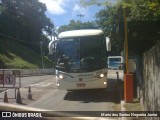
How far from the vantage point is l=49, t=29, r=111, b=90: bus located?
1597cm

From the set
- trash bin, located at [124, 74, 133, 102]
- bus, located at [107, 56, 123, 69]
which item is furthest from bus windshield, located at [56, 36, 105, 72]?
bus, located at [107, 56, 123, 69]

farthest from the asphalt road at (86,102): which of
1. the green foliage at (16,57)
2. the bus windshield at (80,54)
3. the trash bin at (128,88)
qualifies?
the green foliage at (16,57)

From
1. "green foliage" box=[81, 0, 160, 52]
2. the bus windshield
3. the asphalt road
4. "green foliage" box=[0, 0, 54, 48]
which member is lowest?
the asphalt road

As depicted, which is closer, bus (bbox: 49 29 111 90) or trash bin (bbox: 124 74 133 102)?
trash bin (bbox: 124 74 133 102)

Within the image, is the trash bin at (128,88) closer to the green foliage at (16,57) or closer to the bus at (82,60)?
the bus at (82,60)

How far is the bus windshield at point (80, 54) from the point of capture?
16062mm

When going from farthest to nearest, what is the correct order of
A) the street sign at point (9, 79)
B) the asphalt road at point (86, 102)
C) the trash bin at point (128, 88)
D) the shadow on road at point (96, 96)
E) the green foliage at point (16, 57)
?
the green foliage at point (16, 57) → the street sign at point (9, 79) → the shadow on road at point (96, 96) → the asphalt road at point (86, 102) → the trash bin at point (128, 88)

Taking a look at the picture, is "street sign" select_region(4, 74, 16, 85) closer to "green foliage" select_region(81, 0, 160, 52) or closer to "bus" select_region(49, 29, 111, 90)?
"bus" select_region(49, 29, 111, 90)

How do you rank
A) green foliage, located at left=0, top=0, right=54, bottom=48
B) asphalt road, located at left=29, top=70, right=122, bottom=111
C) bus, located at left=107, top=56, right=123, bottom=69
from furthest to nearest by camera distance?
green foliage, located at left=0, top=0, right=54, bottom=48 → bus, located at left=107, top=56, right=123, bottom=69 → asphalt road, located at left=29, top=70, right=122, bottom=111

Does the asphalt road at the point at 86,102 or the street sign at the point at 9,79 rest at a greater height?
the street sign at the point at 9,79

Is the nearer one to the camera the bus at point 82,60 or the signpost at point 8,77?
the bus at point 82,60

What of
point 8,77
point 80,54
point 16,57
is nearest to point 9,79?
point 8,77

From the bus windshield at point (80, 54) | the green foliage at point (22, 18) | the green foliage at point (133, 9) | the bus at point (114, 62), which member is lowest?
the bus at point (114, 62)

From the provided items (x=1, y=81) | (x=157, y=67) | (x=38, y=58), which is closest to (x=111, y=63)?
(x=38, y=58)
